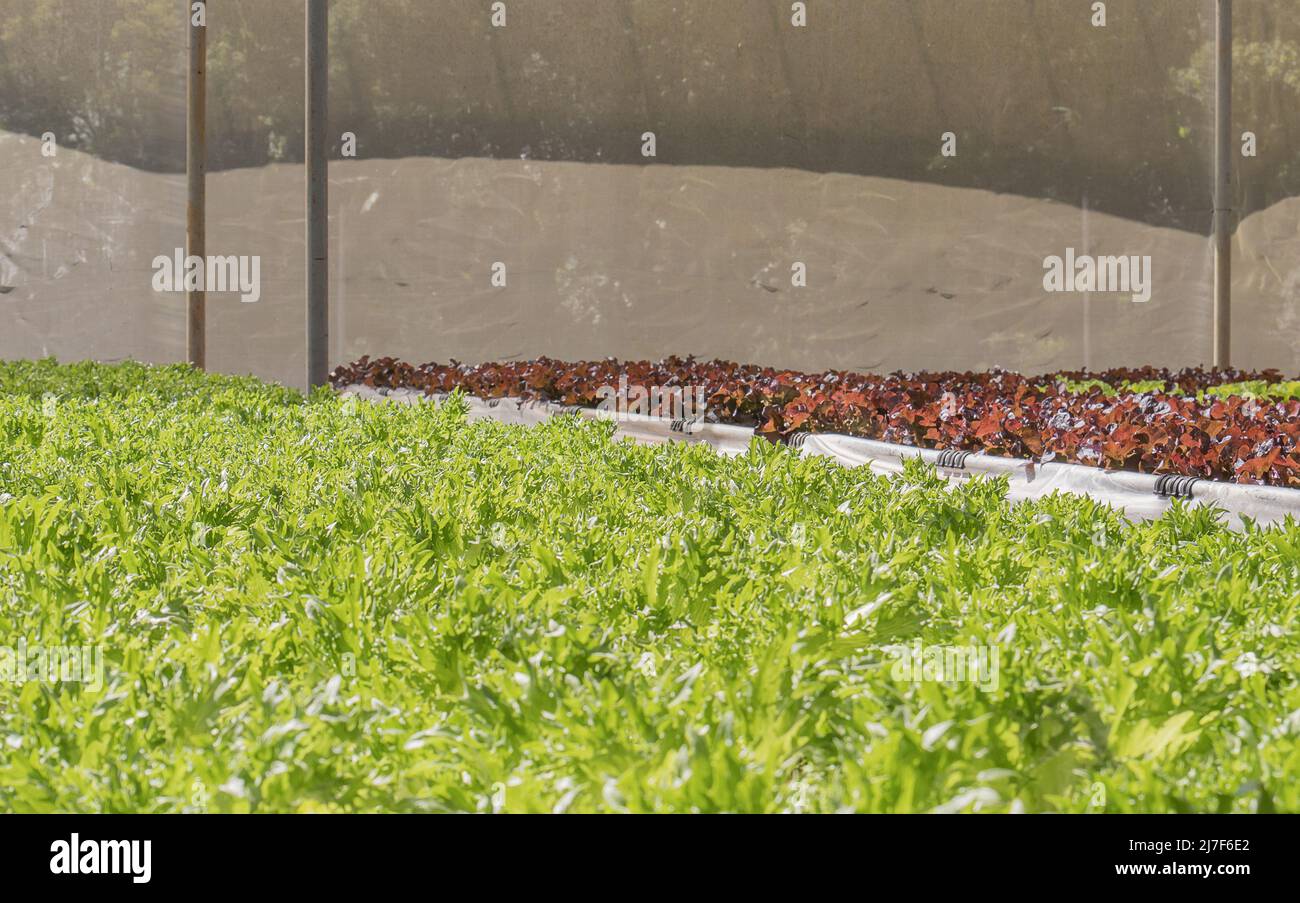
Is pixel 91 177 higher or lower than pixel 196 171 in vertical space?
higher

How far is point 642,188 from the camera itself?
71.2 feet

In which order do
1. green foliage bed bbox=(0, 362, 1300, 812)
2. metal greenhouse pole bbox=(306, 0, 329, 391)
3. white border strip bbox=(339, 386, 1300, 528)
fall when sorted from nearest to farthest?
green foliage bed bbox=(0, 362, 1300, 812), white border strip bbox=(339, 386, 1300, 528), metal greenhouse pole bbox=(306, 0, 329, 391)

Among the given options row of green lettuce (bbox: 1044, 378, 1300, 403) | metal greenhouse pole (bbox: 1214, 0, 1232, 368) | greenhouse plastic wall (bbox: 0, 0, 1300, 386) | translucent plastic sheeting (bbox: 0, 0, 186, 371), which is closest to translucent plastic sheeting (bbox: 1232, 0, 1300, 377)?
greenhouse plastic wall (bbox: 0, 0, 1300, 386)

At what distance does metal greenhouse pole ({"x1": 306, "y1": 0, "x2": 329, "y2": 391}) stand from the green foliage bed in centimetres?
813

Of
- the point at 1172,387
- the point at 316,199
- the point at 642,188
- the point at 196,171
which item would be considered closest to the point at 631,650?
the point at 316,199

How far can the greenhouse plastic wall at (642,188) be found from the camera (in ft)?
70.5

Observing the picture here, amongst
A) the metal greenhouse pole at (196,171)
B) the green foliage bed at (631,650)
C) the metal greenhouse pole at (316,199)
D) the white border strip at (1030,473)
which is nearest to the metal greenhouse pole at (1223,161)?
the white border strip at (1030,473)

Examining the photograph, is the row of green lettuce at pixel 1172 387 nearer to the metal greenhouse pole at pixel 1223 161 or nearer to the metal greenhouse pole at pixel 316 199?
the metal greenhouse pole at pixel 1223 161

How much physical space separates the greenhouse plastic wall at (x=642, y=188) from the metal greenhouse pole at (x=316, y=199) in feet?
27.0

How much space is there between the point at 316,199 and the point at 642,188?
31.2 feet

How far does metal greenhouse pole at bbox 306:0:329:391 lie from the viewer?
12836 mm

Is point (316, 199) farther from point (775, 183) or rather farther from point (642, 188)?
point (775, 183)

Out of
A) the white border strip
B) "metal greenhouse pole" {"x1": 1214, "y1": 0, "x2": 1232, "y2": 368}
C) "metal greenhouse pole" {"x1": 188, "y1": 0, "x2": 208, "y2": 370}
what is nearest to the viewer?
the white border strip

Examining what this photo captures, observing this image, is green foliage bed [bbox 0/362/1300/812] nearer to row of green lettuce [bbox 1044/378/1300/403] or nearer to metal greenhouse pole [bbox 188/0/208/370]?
row of green lettuce [bbox 1044/378/1300/403]
